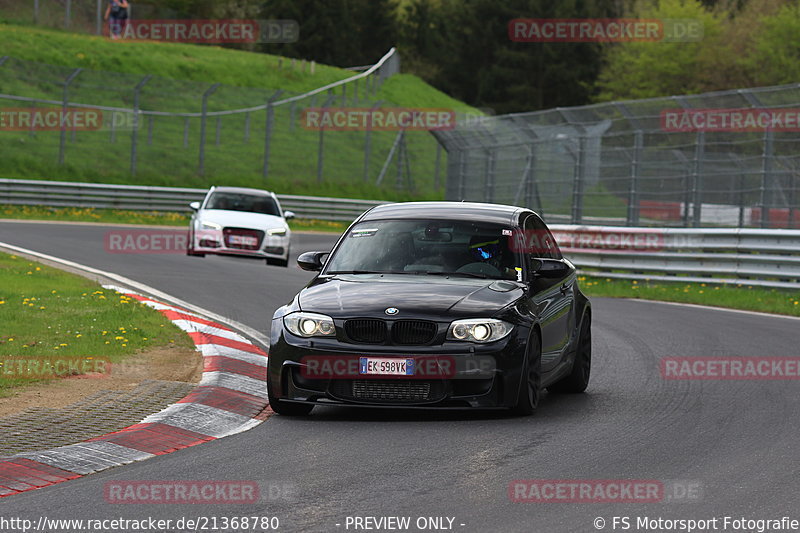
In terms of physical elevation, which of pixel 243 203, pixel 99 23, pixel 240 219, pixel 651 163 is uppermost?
pixel 99 23

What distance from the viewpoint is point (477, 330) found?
872 cm

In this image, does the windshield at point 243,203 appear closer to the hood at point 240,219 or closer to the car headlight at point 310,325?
the hood at point 240,219

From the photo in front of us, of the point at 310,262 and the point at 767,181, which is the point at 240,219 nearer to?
the point at 767,181

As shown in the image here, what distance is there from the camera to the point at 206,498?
21.2ft

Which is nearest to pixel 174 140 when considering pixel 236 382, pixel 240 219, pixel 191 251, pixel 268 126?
pixel 268 126

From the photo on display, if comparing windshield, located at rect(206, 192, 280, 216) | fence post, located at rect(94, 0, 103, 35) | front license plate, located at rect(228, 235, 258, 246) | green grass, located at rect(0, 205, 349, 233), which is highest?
fence post, located at rect(94, 0, 103, 35)

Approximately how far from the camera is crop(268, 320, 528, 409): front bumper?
28.3ft

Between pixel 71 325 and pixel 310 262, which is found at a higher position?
pixel 310 262

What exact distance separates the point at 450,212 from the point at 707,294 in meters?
10.8

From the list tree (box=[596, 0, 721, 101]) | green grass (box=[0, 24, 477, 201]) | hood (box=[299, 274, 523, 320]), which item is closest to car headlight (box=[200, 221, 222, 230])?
hood (box=[299, 274, 523, 320])

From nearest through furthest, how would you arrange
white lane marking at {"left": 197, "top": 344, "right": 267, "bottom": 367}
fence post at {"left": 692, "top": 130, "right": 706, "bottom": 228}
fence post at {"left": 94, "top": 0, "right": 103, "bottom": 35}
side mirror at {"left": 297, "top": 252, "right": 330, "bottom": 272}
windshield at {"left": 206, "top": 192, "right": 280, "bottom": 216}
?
side mirror at {"left": 297, "top": 252, "right": 330, "bottom": 272} < white lane marking at {"left": 197, "top": 344, "right": 267, "bottom": 367} < fence post at {"left": 692, "top": 130, "right": 706, "bottom": 228} < windshield at {"left": 206, "top": 192, "right": 280, "bottom": 216} < fence post at {"left": 94, "top": 0, "right": 103, "bottom": 35}

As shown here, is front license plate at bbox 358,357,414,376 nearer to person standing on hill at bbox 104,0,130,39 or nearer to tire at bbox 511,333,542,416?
tire at bbox 511,333,542,416

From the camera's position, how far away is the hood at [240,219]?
80.4 ft

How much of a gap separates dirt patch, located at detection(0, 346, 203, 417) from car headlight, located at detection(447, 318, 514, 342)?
95.6 inches
